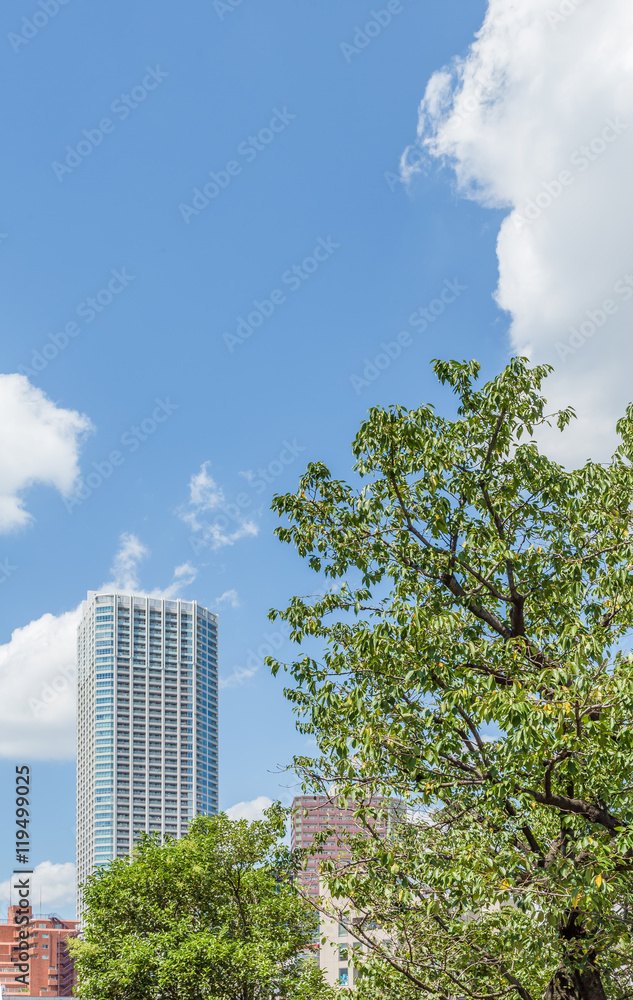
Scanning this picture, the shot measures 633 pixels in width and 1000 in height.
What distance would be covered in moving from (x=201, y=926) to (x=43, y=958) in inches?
4898

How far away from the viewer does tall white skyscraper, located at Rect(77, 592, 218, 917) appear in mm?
160000

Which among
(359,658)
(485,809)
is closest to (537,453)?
(359,658)

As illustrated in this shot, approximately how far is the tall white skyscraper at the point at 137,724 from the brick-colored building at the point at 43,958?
755 inches

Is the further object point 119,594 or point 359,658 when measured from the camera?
point 119,594

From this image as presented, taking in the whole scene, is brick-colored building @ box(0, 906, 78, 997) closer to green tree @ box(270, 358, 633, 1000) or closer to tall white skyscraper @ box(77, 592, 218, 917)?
tall white skyscraper @ box(77, 592, 218, 917)

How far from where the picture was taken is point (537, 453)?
31.0 feet

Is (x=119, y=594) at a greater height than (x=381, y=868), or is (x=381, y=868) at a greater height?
(x=119, y=594)

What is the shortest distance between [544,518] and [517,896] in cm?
384

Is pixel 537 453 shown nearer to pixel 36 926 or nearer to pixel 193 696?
Answer: pixel 36 926

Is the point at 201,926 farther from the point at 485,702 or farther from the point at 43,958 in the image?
the point at 43,958

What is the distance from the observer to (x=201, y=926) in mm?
19406

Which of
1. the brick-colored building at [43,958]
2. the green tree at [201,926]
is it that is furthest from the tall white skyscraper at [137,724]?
the green tree at [201,926]

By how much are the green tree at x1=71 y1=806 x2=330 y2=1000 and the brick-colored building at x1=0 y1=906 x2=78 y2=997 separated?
104074 millimetres

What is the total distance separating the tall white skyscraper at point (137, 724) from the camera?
160000 mm
